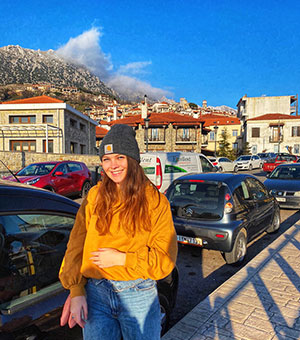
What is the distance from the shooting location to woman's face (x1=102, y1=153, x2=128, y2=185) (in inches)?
62.7

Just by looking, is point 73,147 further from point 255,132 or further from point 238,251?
point 255,132

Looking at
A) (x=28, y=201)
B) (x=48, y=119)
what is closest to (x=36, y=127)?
(x=48, y=119)

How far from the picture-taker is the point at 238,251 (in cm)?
479

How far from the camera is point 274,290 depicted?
3.46 metres

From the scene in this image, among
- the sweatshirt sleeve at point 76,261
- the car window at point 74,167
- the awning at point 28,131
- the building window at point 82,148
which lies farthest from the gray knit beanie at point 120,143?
the building window at point 82,148

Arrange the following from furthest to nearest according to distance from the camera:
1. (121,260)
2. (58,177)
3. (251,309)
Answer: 1. (58,177)
2. (251,309)
3. (121,260)

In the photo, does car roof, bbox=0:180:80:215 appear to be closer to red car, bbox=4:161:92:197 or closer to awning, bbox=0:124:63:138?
red car, bbox=4:161:92:197

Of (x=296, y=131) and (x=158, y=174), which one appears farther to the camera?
(x=296, y=131)

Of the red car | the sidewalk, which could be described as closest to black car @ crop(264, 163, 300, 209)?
the sidewalk

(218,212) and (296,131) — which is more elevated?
(296,131)

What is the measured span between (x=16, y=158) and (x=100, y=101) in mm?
142121

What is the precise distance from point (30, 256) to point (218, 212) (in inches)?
139

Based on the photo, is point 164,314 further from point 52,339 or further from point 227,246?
point 227,246

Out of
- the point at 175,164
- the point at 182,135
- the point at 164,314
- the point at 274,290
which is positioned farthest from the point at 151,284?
the point at 182,135
